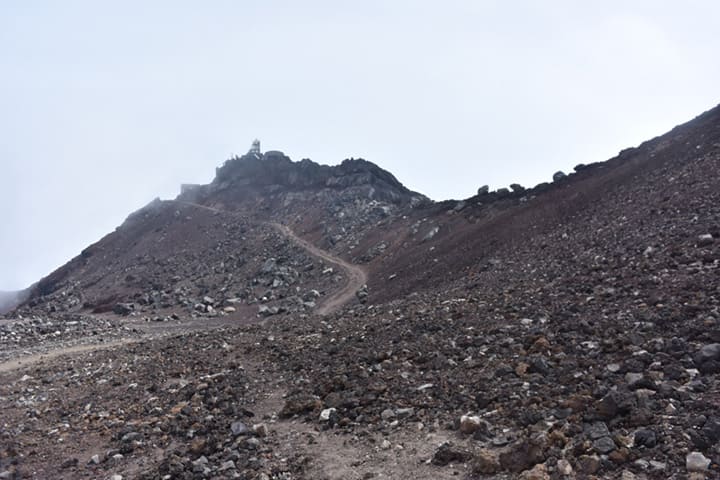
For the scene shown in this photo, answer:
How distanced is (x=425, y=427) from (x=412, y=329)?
487 cm

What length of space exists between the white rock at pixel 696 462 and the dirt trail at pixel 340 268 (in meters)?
20.9

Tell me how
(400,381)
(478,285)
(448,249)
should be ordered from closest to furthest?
(400,381) < (478,285) < (448,249)

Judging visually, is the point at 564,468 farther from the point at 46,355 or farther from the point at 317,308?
the point at 317,308

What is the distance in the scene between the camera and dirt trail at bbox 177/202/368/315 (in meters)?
28.7

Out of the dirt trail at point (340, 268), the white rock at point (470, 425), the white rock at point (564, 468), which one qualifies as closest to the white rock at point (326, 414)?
the white rock at point (470, 425)

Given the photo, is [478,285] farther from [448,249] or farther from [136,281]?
[136,281]

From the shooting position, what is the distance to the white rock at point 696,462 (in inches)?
202

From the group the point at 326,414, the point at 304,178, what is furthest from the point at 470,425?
the point at 304,178

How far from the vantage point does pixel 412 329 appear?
12.4 meters

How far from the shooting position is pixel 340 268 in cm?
3616

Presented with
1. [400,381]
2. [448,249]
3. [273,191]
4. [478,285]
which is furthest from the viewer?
[273,191]

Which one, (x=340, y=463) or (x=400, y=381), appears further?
(x=400, y=381)

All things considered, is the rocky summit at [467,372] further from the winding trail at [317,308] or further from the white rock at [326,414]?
the winding trail at [317,308]

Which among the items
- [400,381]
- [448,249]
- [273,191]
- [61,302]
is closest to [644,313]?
[400,381]
